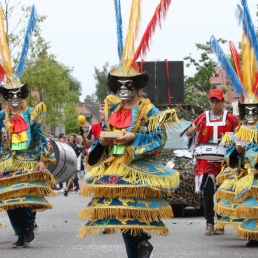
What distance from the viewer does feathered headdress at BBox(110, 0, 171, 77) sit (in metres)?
7.60

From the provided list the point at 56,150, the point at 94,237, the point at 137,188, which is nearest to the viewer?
the point at 137,188

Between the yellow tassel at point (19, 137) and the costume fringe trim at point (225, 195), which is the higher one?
the yellow tassel at point (19, 137)

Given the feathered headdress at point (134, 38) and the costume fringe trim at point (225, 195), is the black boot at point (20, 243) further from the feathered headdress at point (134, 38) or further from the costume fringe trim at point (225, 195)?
the feathered headdress at point (134, 38)

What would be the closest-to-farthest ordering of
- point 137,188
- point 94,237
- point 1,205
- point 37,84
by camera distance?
point 137,188 < point 1,205 < point 94,237 < point 37,84

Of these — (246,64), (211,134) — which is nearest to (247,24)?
(246,64)

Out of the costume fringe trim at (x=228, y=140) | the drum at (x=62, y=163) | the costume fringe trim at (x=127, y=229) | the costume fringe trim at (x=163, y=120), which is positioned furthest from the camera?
the drum at (x=62, y=163)

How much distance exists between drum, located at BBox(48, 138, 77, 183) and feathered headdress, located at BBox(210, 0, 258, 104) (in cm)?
656

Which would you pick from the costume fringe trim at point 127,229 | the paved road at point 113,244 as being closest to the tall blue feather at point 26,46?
the paved road at point 113,244

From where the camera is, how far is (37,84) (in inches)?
1393

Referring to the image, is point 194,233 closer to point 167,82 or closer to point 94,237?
point 94,237

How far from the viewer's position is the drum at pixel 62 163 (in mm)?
16203

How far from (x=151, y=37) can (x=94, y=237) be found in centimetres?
408

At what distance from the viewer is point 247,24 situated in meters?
9.39

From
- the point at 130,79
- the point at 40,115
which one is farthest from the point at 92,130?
the point at 130,79
